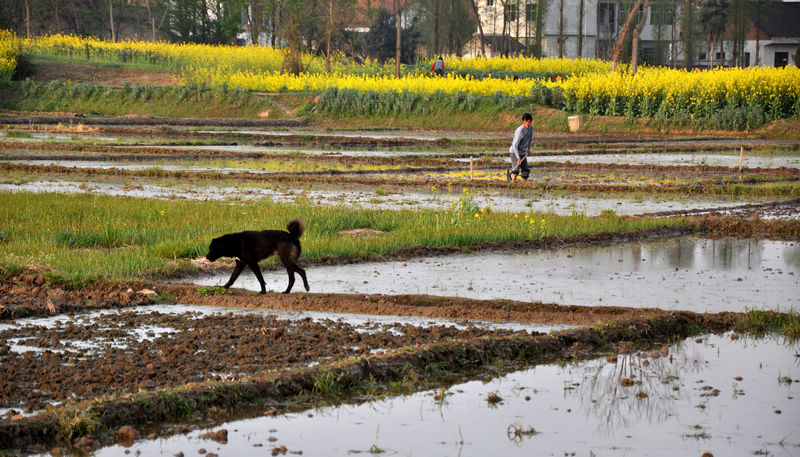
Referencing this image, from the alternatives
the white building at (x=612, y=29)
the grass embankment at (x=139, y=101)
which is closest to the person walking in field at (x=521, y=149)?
the grass embankment at (x=139, y=101)

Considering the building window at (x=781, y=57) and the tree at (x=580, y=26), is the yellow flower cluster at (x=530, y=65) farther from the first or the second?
the building window at (x=781, y=57)

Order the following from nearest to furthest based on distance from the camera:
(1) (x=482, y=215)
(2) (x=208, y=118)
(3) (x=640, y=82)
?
(1) (x=482, y=215), (3) (x=640, y=82), (2) (x=208, y=118)

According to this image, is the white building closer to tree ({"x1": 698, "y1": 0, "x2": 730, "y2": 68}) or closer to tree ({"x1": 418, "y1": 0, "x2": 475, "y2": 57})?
tree ({"x1": 698, "y1": 0, "x2": 730, "y2": 68})

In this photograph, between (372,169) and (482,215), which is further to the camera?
(372,169)

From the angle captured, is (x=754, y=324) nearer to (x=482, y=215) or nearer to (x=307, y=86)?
(x=482, y=215)

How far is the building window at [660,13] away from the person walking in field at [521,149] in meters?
57.4

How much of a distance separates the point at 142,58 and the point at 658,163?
37085mm

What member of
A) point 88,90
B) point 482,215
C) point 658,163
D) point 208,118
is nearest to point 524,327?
point 482,215

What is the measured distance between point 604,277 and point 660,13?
69.5 m

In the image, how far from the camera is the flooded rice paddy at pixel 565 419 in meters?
5.32

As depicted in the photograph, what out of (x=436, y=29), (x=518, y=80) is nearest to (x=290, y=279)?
(x=518, y=80)

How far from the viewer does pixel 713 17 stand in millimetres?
75438

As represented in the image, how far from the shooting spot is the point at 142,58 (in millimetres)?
56344

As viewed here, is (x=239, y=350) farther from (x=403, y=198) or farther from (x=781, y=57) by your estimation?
(x=781, y=57)
